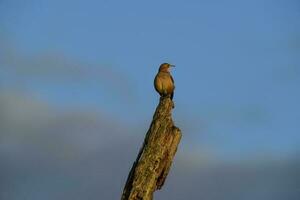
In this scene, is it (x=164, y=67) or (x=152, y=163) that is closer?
(x=152, y=163)

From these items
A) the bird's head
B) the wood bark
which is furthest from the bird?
the wood bark

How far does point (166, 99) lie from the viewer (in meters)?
18.7

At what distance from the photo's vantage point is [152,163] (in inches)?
634

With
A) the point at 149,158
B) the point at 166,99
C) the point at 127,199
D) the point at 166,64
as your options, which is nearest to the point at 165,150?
the point at 149,158

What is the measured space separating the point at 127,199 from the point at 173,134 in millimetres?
2050

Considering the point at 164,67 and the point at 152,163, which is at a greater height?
the point at 164,67

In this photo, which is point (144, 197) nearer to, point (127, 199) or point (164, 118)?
point (127, 199)

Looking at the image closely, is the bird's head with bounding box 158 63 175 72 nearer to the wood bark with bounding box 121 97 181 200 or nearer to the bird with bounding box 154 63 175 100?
the bird with bounding box 154 63 175 100

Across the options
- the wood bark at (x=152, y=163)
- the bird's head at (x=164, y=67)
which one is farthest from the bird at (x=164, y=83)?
the wood bark at (x=152, y=163)

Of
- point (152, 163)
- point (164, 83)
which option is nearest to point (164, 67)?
point (164, 83)

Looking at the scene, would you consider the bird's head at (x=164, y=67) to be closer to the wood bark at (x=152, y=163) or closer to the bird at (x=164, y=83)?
the bird at (x=164, y=83)

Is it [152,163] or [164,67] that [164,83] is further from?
[152,163]

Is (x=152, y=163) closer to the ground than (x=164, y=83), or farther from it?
closer to the ground

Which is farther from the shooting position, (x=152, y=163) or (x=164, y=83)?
(x=164, y=83)
